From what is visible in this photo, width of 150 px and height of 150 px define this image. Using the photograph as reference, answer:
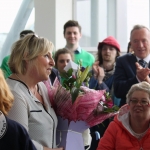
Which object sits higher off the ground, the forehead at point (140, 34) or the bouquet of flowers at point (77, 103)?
the forehead at point (140, 34)

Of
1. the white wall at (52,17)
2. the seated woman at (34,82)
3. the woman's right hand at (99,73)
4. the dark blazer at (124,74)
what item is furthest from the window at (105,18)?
the seated woman at (34,82)

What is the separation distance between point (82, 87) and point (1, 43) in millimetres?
4902

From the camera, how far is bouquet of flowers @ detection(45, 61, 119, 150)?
2.33m

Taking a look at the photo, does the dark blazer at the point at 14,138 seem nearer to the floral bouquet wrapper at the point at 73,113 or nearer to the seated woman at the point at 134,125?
the floral bouquet wrapper at the point at 73,113

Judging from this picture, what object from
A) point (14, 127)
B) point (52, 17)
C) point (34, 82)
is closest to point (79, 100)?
point (34, 82)

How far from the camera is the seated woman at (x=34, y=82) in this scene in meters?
2.26

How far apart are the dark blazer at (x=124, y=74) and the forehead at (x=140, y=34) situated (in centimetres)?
19

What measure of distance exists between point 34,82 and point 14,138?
34.2 inches

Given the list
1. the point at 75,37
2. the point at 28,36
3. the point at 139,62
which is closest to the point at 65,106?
the point at 28,36

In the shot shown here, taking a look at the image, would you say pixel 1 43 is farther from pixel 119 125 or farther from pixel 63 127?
pixel 63 127

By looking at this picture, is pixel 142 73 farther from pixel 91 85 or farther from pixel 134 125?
pixel 91 85

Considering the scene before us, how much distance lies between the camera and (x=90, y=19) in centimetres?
661

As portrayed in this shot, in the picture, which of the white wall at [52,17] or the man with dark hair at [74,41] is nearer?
the man with dark hair at [74,41]

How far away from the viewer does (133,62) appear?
3.45 meters
